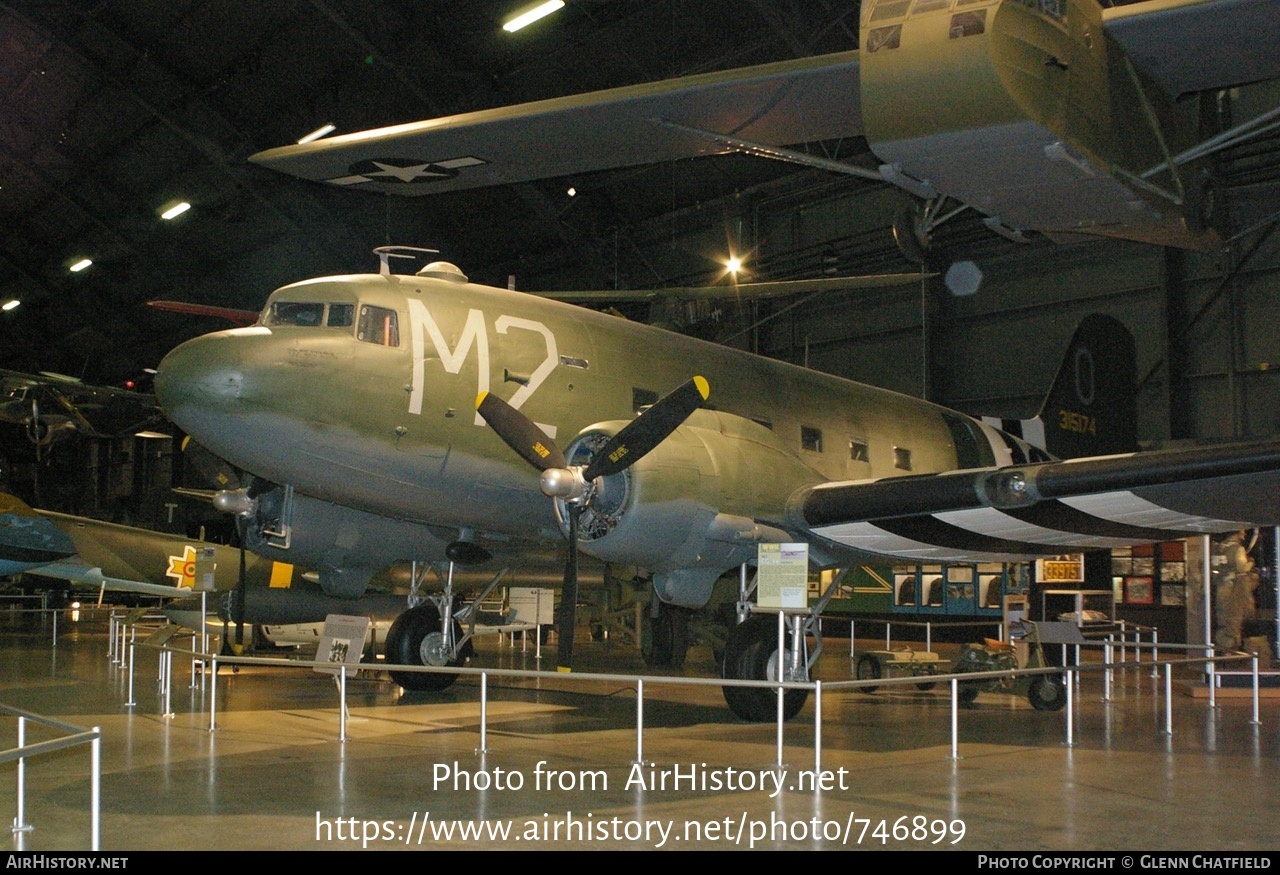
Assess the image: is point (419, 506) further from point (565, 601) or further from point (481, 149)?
point (481, 149)

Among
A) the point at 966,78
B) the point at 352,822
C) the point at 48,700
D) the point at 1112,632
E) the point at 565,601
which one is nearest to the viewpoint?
the point at 352,822

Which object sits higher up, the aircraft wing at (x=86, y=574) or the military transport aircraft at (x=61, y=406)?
the military transport aircraft at (x=61, y=406)

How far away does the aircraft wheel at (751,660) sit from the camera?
1189 centimetres

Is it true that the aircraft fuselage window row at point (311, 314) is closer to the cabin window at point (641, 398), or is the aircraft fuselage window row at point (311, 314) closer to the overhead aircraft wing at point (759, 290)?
the cabin window at point (641, 398)

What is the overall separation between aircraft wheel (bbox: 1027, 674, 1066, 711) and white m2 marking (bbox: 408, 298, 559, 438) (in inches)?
268

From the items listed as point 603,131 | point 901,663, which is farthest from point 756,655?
point 603,131

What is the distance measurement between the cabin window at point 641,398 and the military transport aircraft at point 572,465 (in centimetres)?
3

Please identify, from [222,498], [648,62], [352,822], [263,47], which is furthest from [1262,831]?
[263,47]

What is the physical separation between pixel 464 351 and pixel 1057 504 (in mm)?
6089

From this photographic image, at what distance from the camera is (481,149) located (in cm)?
1445

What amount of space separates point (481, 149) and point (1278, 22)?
28.3 ft

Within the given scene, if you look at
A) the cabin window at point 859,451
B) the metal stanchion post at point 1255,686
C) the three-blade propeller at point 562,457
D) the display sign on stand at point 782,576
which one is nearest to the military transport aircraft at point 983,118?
the three-blade propeller at point 562,457

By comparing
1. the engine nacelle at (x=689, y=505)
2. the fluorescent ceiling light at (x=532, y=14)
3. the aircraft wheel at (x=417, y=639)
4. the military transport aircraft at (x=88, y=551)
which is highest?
Answer: the fluorescent ceiling light at (x=532, y=14)

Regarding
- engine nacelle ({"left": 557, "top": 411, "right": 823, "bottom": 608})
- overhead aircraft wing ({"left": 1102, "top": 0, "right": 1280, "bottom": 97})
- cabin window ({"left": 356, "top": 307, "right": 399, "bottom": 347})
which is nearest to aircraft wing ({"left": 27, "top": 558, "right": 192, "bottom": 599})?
cabin window ({"left": 356, "top": 307, "right": 399, "bottom": 347})
